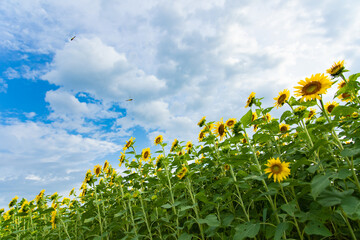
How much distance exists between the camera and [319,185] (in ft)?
5.47

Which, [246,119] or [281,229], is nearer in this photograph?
[281,229]

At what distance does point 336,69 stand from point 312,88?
642 mm

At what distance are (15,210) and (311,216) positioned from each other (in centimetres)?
778

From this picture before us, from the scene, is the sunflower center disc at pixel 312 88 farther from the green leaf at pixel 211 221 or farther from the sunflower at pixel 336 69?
the green leaf at pixel 211 221

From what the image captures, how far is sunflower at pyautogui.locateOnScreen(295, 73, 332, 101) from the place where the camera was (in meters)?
2.29

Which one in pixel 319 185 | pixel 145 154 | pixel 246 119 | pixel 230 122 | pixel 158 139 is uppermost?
pixel 158 139

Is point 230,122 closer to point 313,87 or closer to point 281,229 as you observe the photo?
point 313,87

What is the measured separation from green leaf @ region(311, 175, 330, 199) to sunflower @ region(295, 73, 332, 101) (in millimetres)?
919

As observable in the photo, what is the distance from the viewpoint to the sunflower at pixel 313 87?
7.52 ft

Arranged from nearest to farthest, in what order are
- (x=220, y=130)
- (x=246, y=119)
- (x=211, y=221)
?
(x=246, y=119) → (x=211, y=221) → (x=220, y=130)

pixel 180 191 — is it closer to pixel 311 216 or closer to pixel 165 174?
pixel 165 174

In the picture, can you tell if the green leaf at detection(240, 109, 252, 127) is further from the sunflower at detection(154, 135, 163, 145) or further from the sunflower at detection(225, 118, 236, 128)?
the sunflower at detection(154, 135, 163, 145)

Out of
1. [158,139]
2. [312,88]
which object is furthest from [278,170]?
[158,139]

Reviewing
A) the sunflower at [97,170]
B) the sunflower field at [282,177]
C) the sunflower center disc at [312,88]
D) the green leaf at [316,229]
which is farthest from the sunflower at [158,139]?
the green leaf at [316,229]
